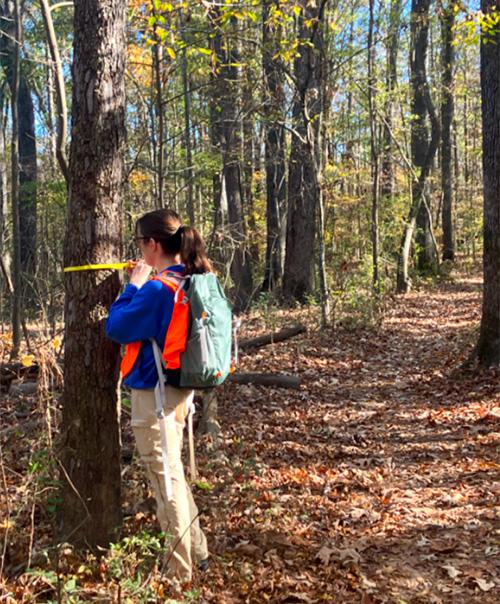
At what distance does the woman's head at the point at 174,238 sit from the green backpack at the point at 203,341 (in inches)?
4.2

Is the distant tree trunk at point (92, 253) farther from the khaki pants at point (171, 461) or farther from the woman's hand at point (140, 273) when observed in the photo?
the khaki pants at point (171, 461)

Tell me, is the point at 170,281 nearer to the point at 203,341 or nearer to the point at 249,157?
the point at 203,341

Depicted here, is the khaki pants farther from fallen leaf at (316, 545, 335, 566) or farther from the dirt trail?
fallen leaf at (316, 545, 335, 566)

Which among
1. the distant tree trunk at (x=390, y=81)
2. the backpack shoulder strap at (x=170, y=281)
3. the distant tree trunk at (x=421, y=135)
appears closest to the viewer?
the backpack shoulder strap at (x=170, y=281)

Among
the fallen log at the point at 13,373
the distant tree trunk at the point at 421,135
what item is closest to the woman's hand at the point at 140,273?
the fallen log at the point at 13,373

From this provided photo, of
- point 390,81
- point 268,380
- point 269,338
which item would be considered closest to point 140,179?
point 390,81

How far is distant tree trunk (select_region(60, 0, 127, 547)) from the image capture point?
3549mm

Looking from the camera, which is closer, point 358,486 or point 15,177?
point 358,486

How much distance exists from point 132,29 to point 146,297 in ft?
20.0

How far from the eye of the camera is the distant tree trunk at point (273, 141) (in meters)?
10.3

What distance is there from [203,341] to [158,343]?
10.1 inches

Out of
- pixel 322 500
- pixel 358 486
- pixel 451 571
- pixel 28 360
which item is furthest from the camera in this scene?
pixel 28 360

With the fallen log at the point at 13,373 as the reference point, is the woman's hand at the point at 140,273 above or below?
above

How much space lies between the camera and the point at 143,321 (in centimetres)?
326
